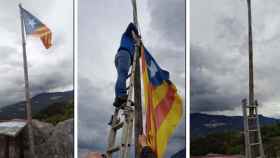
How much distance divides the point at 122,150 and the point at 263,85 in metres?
1.59

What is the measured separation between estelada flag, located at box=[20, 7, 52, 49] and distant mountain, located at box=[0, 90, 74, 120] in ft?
1.68

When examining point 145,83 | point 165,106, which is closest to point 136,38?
point 145,83

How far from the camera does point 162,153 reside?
567cm

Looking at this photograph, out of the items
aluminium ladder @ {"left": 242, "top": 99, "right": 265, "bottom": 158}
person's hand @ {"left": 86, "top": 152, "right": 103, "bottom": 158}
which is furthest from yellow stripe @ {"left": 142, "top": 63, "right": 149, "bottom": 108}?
aluminium ladder @ {"left": 242, "top": 99, "right": 265, "bottom": 158}

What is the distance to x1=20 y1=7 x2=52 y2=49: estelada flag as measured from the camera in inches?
224

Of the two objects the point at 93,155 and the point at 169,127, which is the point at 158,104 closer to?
the point at 169,127

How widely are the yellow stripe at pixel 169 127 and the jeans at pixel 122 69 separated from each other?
0.53 metres

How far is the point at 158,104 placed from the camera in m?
5.75

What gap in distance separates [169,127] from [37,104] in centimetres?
137

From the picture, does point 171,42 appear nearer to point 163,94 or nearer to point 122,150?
point 163,94

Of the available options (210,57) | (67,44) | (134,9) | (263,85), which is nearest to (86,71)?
(67,44)

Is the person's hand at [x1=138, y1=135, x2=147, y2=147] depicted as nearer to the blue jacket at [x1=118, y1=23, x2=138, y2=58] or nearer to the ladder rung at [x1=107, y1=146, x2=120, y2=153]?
the ladder rung at [x1=107, y1=146, x2=120, y2=153]

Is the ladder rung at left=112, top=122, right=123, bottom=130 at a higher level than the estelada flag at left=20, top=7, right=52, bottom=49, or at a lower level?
lower

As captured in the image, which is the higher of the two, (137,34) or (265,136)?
(137,34)
